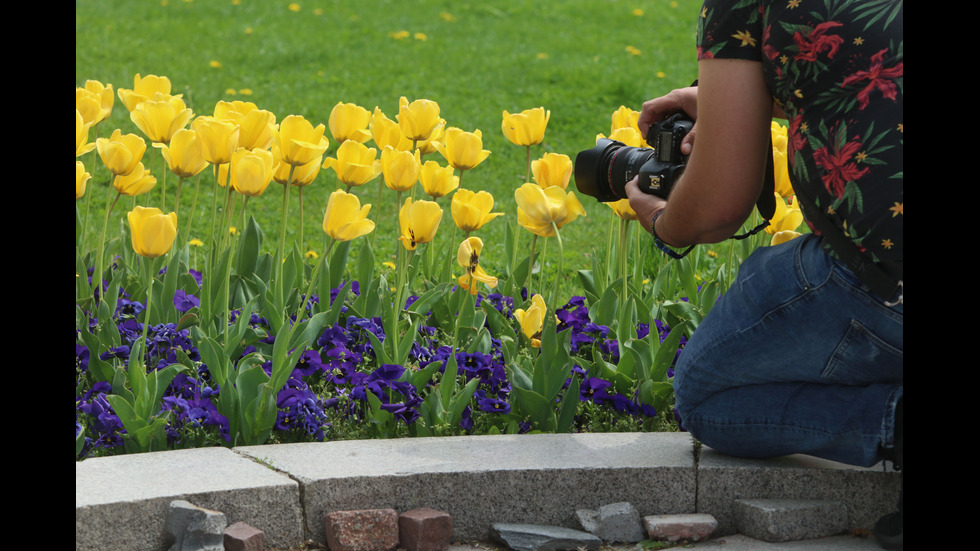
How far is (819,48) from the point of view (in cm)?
192

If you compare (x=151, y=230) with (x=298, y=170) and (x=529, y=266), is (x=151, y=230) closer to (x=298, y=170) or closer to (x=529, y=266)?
(x=298, y=170)

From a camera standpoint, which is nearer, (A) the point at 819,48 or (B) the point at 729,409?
(A) the point at 819,48

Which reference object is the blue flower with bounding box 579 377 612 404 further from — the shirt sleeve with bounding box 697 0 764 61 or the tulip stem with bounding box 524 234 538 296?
the shirt sleeve with bounding box 697 0 764 61

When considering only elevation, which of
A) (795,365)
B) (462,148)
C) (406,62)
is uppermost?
(406,62)

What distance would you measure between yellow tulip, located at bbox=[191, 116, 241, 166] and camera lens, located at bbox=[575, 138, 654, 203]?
82cm

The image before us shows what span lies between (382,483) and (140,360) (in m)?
0.76

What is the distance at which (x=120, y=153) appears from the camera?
8.44 ft

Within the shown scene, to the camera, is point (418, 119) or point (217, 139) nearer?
point (217, 139)

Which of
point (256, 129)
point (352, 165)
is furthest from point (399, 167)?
point (256, 129)

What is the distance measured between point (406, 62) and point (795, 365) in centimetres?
625

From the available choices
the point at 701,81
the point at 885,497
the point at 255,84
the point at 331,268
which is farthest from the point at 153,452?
the point at 255,84

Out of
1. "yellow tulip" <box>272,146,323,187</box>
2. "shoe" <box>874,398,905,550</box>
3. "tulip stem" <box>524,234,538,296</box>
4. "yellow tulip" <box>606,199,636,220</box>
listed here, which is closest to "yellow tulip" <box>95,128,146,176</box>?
"yellow tulip" <box>272,146,323,187</box>

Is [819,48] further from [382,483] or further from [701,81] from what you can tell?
[382,483]

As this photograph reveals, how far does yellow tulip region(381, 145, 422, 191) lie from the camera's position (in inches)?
106
